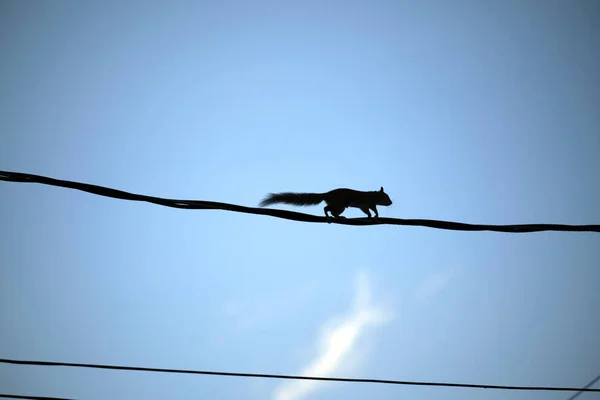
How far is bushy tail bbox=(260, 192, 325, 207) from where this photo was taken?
594 centimetres

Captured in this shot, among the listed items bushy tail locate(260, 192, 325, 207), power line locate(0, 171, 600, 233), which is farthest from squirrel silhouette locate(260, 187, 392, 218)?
power line locate(0, 171, 600, 233)

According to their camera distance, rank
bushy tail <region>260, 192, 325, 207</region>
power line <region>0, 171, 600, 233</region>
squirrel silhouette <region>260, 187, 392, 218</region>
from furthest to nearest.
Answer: squirrel silhouette <region>260, 187, 392, 218</region>, bushy tail <region>260, 192, 325, 207</region>, power line <region>0, 171, 600, 233</region>

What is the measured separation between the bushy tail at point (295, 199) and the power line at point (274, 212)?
8.18 ft

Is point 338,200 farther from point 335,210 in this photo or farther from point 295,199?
point 295,199

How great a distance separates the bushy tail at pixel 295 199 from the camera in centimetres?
594

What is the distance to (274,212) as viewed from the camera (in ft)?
10.3

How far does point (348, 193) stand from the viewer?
7180mm

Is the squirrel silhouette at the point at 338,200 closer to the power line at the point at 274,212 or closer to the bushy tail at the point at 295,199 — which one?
the bushy tail at the point at 295,199

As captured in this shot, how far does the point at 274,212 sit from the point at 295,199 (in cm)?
349

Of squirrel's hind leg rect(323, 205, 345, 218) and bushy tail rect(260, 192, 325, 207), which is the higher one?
bushy tail rect(260, 192, 325, 207)

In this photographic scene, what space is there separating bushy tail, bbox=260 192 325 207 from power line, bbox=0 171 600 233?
2.49 m

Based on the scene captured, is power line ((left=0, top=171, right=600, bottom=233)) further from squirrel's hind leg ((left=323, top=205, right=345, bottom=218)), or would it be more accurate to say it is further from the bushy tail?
squirrel's hind leg ((left=323, top=205, right=345, bottom=218))

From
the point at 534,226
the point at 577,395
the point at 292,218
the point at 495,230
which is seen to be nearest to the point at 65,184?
the point at 292,218

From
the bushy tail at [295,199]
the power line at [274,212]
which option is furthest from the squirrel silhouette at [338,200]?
the power line at [274,212]
